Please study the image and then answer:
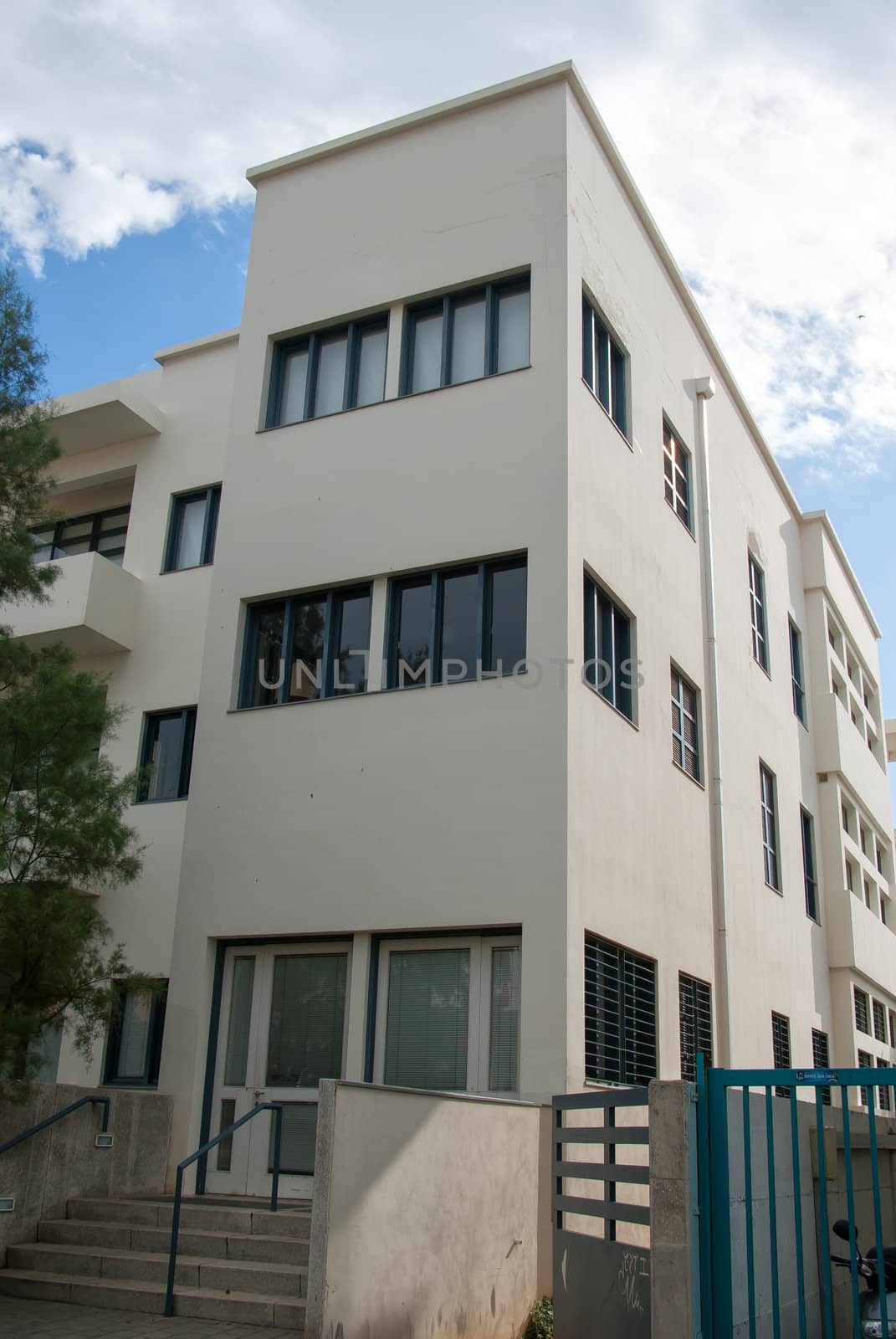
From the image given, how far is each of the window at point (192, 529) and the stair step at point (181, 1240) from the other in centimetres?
862

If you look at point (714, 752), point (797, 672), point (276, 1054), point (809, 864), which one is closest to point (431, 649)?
point (276, 1054)

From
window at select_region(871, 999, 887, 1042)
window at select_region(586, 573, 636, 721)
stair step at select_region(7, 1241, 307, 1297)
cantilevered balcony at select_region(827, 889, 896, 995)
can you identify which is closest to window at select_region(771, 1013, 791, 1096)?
cantilevered balcony at select_region(827, 889, 896, 995)

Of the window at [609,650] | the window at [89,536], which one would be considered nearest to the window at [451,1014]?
the window at [609,650]

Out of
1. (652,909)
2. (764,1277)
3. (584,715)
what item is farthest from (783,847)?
(764,1277)

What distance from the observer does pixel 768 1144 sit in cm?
650

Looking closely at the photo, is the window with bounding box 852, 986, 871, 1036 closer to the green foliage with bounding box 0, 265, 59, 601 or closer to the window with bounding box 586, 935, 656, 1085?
the window with bounding box 586, 935, 656, 1085

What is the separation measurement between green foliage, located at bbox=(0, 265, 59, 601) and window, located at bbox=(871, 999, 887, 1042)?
18.9 meters

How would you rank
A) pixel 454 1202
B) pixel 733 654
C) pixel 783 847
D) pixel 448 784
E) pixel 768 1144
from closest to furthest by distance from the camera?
pixel 768 1144 < pixel 454 1202 < pixel 448 784 < pixel 733 654 < pixel 783 847

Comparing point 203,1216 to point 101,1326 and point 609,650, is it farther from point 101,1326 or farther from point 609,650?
point 609,650

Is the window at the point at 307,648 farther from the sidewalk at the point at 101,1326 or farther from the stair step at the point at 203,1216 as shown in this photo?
the sidewalk at the point at 101,1326

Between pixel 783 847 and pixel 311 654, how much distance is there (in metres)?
9.90

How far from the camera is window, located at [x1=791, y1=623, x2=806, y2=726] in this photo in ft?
75.8

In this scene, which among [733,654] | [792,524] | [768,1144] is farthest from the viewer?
[792,524]

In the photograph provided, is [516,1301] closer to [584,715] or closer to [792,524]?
[584,715]
